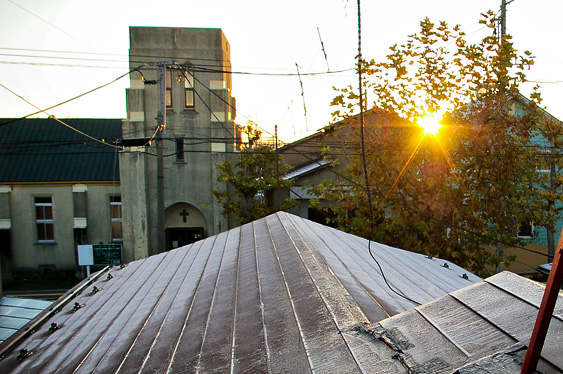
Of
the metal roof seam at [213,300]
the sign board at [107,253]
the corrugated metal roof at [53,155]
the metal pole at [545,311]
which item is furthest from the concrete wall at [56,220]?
the metal pole at [545,311]

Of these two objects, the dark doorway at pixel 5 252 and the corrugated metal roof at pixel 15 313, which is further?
the dark doorway at pixel 5 252

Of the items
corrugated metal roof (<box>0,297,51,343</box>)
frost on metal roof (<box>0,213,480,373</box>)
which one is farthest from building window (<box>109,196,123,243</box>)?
frost on metal roof (<box>0,213,480,373</box>)

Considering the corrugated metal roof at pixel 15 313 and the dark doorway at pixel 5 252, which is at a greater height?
the corrugated metal roof at pixel 15 313

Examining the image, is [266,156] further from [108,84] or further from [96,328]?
[96,328]

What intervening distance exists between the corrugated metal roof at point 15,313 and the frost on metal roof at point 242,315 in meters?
2.52

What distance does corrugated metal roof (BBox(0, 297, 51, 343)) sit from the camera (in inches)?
404

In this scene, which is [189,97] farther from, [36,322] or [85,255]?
[36,322]

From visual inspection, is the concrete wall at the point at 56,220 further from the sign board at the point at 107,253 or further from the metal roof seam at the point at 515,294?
the metal roof seam at the point at 515,294

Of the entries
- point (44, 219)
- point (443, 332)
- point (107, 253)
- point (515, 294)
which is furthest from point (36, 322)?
point (44, 219)

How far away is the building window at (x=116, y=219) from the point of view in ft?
89.2

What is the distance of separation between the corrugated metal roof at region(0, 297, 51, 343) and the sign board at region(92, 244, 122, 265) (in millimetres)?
8363

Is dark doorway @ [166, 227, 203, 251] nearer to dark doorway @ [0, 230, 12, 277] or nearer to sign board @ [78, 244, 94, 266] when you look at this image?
sign board @ [78, 244, 94, 266]

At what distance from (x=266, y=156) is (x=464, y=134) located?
10031mm

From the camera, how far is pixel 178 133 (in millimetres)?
24328
